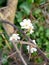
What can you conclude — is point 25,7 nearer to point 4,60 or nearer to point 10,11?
point 10,11

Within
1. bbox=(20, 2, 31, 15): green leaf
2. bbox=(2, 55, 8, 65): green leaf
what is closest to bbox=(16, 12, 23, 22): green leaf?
bbox=(20, 2, 31, 15): green leaf

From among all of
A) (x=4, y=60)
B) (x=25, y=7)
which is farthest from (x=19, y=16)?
(x=4, y=60)

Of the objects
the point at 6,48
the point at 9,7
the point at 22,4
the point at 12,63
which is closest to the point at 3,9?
the point at 9,7

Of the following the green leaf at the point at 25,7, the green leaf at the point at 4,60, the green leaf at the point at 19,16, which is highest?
the green leaf at the point at 25,7

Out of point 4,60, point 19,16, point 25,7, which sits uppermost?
point 25,7

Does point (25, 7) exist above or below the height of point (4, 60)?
above

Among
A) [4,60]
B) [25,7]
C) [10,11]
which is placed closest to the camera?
[4,60]

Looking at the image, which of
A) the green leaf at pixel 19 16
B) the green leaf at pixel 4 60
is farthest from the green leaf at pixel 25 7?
the green leaf at pixel 4 60

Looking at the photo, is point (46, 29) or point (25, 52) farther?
point (46, 29)

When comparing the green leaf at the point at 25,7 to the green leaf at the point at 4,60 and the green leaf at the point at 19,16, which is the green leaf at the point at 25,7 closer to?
the green leaf at the point at 19,16

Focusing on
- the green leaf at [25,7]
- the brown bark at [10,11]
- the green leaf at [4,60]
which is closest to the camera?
the green leaf at [4,60]

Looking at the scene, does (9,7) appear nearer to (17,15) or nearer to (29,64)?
(17,15)
